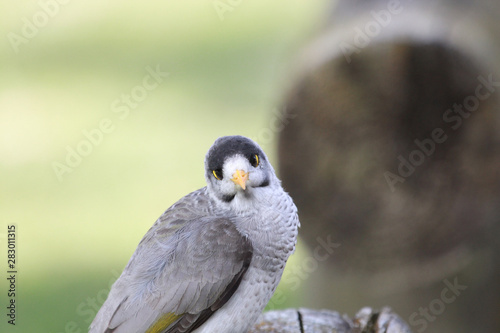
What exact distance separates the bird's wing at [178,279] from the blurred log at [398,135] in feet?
3.11

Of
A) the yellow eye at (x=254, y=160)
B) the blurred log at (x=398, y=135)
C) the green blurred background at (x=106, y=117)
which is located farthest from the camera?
the green blurred background at (x=106, y=117)

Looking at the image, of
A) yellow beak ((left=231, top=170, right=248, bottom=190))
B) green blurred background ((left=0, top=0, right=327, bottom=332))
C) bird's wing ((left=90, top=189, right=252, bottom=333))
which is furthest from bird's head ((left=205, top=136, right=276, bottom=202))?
green blurred background ((left=0, top=0, right=327, bottom=332))

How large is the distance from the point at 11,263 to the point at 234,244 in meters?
2.81

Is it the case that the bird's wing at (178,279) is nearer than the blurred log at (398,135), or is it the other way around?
the bird's wing at (178,279)

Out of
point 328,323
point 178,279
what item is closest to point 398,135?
point 328,323

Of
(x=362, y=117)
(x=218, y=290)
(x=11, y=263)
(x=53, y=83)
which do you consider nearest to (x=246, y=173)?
(x=218, y=290)

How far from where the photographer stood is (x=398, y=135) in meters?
4.05

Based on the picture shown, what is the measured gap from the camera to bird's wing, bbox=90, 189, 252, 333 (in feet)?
10.2

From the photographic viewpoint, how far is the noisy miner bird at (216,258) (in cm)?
311

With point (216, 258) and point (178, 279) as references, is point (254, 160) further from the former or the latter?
point (178, 279)

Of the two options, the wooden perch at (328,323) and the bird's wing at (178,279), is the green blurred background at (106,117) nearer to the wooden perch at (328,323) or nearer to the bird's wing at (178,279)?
the wooden perch at (328,323)

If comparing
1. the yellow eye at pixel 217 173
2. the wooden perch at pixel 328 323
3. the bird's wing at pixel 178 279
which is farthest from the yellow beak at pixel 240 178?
the wooden perch at pixel 328 323

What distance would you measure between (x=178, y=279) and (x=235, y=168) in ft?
1.91

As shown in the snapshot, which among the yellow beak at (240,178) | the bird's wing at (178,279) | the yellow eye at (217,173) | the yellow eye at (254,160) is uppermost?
the yellow eye at (217,173)
